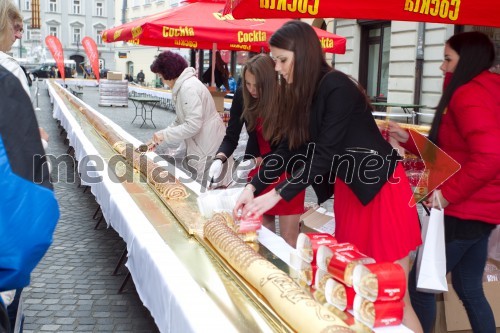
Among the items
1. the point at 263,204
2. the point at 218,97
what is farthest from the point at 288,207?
the point at 218,97

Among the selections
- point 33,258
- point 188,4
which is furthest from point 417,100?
point 33,258

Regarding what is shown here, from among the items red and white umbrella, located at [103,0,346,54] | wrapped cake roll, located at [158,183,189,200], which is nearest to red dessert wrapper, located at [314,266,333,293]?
wrapped cake roll, located at [158,183,189,200]

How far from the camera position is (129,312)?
3.70 meters

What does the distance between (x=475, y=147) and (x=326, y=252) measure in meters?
0.81

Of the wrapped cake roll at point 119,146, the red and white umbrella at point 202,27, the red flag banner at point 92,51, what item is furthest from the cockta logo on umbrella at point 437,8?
the red flag banner at point 92,51

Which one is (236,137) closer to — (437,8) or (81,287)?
(437,8)

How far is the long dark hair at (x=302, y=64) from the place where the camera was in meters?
2.19

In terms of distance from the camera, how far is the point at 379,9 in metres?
2.57

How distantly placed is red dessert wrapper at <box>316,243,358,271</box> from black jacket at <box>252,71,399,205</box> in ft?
1.31

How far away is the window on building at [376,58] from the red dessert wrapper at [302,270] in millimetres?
14141

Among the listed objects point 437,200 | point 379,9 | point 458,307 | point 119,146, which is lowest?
point 458,307

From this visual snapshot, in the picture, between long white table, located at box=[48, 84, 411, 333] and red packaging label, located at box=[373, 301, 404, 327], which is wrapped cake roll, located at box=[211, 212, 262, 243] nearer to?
long white table, located at box=[48, 84, 411, 333]

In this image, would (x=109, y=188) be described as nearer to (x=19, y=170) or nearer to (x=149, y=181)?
(x=149, y=181)

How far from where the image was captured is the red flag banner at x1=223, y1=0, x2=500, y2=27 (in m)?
2.44
